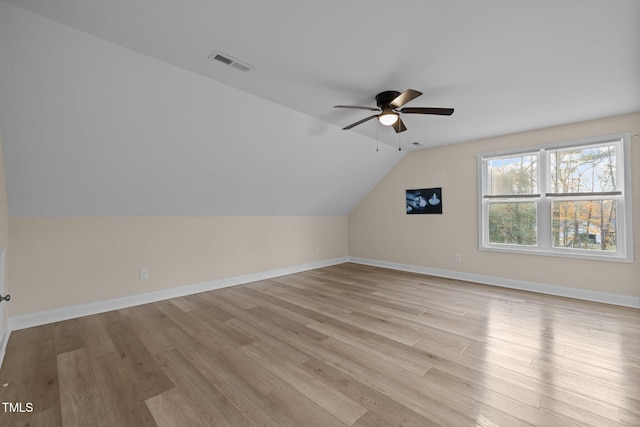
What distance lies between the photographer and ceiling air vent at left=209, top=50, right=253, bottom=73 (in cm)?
235

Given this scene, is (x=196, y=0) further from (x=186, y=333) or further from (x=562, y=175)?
(x=562, y=175)

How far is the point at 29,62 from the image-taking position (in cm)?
207

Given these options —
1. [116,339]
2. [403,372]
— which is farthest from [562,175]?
[116,339]

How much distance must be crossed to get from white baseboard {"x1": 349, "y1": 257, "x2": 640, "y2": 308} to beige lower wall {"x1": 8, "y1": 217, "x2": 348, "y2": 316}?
2.81m

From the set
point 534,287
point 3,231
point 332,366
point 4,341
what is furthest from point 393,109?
point 4,341

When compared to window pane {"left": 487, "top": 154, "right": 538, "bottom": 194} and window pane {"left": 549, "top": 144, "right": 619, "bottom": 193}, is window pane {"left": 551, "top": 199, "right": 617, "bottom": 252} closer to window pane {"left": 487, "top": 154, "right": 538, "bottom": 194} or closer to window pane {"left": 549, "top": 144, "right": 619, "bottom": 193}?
window pane {"left": 549, "top": 144, "right": 619, "bottom": 193}

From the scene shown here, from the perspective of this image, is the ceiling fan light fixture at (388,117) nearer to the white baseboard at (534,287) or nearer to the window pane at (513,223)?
the window pane at (513,223)

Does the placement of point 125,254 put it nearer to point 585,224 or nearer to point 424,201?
point 424,201

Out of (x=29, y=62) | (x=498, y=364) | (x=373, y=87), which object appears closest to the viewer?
(x=29, y=62)

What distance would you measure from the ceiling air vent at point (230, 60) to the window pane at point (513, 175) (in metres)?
4.35

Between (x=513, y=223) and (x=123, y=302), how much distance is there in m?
6.02

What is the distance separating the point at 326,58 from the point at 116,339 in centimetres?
334

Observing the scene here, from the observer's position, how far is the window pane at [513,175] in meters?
4.39

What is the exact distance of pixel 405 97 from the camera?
2686 millimetres
